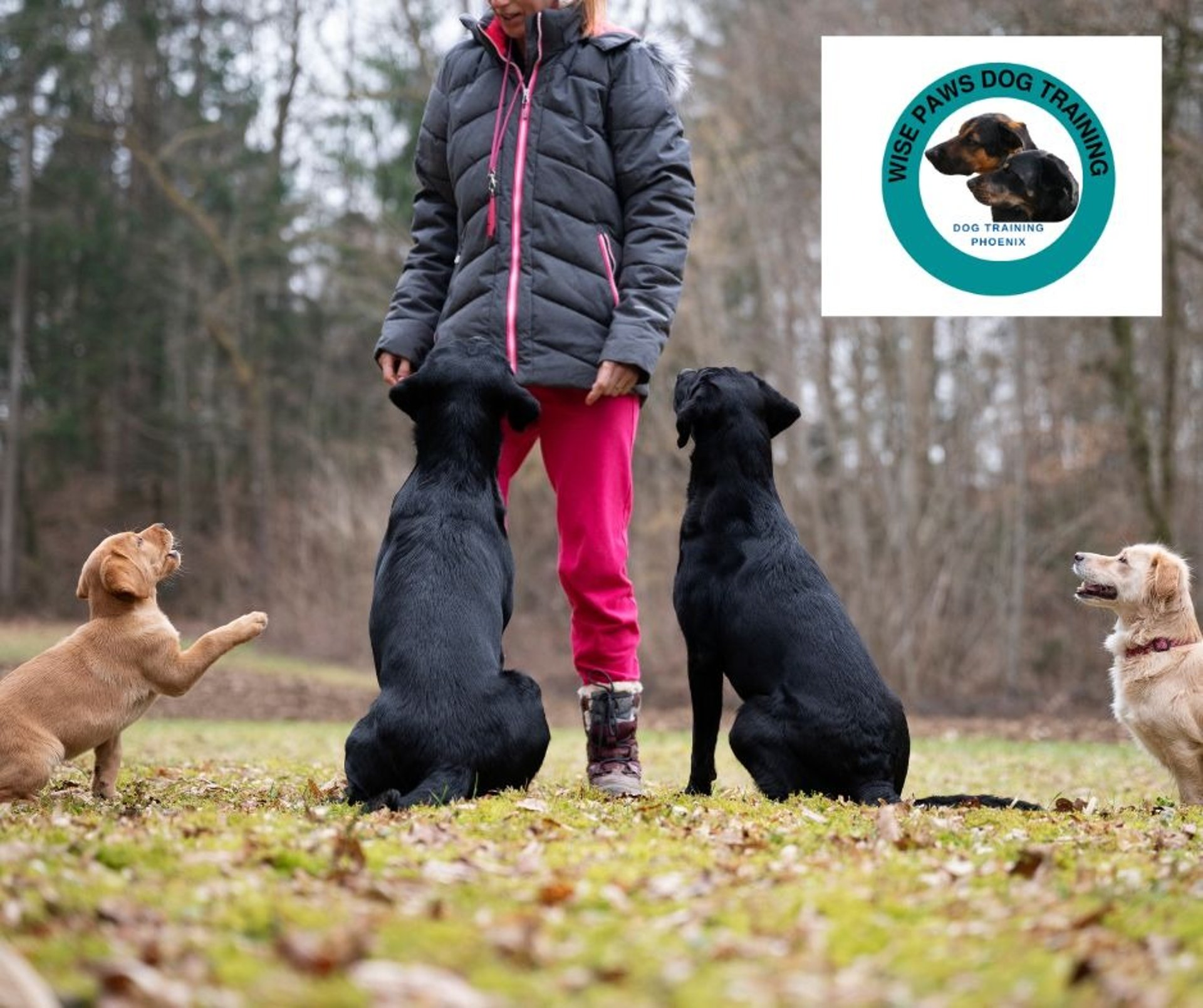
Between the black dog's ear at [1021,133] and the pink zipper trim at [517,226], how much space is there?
477cm

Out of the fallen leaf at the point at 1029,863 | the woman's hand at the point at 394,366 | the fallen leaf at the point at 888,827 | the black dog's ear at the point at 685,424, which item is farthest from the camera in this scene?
the woman's hand at the point at 394,366

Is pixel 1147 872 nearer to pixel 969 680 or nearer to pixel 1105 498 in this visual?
pixel 969 680

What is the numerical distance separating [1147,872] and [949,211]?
646 cm

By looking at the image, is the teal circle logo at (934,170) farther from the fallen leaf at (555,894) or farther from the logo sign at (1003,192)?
the fallen leaf at (555,894)

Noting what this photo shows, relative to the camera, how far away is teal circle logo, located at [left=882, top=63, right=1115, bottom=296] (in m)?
9.45

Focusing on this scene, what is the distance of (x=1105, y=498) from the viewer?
19156mm

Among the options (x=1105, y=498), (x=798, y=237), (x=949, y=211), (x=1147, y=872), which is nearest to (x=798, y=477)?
(x=798, y=237)

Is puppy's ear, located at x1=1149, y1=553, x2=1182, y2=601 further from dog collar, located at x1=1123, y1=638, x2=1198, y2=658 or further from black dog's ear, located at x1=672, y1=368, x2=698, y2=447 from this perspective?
black dog's ear, located at x1=672, y1=368, x2=698, y2=447

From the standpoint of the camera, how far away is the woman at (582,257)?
17.8ft

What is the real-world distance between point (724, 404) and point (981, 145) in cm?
453

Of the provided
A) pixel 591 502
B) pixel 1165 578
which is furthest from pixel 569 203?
pixel 1165 578

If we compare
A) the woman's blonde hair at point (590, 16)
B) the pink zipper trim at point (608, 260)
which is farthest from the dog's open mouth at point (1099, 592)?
the woman's blonde hair at point (590, 16)

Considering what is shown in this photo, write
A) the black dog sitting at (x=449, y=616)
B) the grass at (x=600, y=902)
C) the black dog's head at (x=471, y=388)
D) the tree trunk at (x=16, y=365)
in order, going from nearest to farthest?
the grass at (x=600, y=902) < the black dog sitting at (x=449, y=616) < the black dog's head at (x=471, y=388) < the tree trunk at (x=16, y=365)

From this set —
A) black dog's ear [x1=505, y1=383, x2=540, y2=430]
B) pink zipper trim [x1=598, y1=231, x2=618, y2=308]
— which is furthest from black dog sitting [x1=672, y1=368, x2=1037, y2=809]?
black dog's ear [x1=505, y1=383, x2=540, y2=430]
